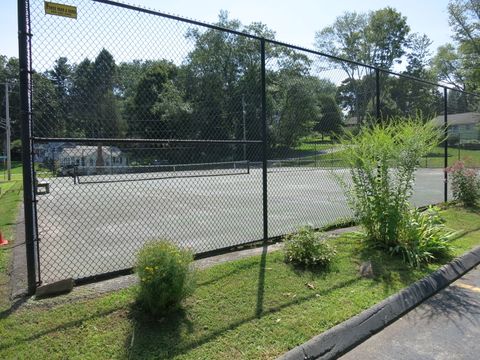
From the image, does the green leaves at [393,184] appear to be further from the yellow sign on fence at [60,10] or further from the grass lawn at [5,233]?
the grass lawn at [5,233]

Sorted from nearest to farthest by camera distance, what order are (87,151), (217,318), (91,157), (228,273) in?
(217,318) → (228,273) → (87,151) → (91,157)

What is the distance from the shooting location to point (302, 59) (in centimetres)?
698

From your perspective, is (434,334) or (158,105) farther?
(158,105)

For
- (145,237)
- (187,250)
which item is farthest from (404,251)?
(145,237)

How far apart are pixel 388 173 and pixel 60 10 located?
456 centimetres

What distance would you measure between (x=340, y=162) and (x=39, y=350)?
17.3ft

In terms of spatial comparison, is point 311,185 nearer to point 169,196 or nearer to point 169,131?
point 169,196

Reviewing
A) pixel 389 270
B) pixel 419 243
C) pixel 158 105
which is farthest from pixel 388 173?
pixel 158 105

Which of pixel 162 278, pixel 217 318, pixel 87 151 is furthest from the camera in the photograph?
pixel 87 151

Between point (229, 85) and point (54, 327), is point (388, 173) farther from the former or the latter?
point (54, 327)

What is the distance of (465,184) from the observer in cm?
950

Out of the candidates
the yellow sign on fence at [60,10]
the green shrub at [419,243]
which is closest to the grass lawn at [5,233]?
the yellow sign on fence at [60,10]

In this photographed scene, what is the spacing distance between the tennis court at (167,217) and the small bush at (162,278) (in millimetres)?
1617

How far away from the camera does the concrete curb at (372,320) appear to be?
10.3 ft
